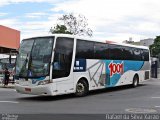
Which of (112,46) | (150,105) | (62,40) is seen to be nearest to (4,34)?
(112,46)

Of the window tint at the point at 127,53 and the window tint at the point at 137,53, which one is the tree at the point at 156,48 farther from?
the window tint at the point at 127,53

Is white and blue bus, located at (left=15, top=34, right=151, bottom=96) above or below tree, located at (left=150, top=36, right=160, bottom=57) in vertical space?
below

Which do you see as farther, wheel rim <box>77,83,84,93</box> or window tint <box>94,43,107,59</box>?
window tint <box>94,43,107,59</box>

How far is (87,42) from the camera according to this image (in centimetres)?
1981

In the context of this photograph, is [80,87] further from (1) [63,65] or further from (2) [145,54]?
(2) [145,54]

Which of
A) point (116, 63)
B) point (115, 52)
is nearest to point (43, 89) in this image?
point (116, 63)

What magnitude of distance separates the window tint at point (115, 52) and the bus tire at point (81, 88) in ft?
11.0

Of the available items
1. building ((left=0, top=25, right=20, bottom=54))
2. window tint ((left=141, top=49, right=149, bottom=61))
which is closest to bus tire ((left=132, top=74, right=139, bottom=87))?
window tint ((left=141, top=49, right=149, bottom=61))

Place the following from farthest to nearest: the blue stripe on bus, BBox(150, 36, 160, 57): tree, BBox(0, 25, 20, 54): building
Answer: BBox(150, 36, 160, 57): tree < BBox(0, 25, 20, 54): building < the blue stripe on bus

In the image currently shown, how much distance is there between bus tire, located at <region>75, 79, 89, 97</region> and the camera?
18875 mm

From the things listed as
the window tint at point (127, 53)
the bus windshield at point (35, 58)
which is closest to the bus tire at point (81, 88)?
the bus windshield at point (35, 58)

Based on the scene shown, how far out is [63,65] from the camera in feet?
58.0

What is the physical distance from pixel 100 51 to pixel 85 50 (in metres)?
1.74

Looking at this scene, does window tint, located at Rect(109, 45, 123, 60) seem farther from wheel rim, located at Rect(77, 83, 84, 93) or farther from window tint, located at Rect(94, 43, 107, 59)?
wheel rim, located at Rect(77, 83, 84, 93)
